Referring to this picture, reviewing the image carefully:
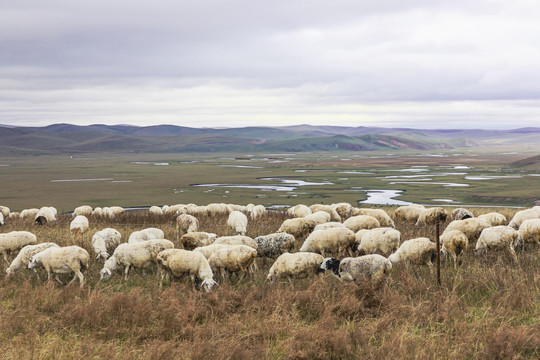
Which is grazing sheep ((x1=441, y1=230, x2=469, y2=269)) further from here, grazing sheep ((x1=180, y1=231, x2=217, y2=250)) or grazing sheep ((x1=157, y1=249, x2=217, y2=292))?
grazing sheep ((x1=180, y1=231, x2=217, y2=250))

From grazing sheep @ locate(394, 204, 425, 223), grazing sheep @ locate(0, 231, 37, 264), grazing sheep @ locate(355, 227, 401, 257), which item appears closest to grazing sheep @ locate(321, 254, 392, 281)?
grazing sheep @ locate(355, 227, 401, 257)

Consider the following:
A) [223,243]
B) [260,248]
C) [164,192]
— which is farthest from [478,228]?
[164,192]

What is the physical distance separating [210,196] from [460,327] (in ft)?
137

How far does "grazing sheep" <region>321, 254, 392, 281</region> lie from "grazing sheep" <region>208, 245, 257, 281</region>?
76.0 inches

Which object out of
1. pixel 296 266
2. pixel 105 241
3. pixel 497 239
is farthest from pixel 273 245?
pixel 497 239

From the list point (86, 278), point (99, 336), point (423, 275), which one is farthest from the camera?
point (86, 278)

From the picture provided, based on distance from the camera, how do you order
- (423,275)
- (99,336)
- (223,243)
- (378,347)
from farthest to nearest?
1. (223,243)
2. (423,275)
3. (99,336)
4. (378,347)

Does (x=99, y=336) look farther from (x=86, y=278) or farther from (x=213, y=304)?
(x=86, y=278)

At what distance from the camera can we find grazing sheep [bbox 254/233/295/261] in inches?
516

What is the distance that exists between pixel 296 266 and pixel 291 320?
8.52ft

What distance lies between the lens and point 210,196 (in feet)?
159

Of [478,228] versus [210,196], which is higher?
[478,228]

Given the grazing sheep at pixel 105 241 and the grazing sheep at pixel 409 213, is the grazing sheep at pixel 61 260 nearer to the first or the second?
the grazing sheep at pixel 105 241

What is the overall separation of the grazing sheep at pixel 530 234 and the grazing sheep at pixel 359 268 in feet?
17.5
